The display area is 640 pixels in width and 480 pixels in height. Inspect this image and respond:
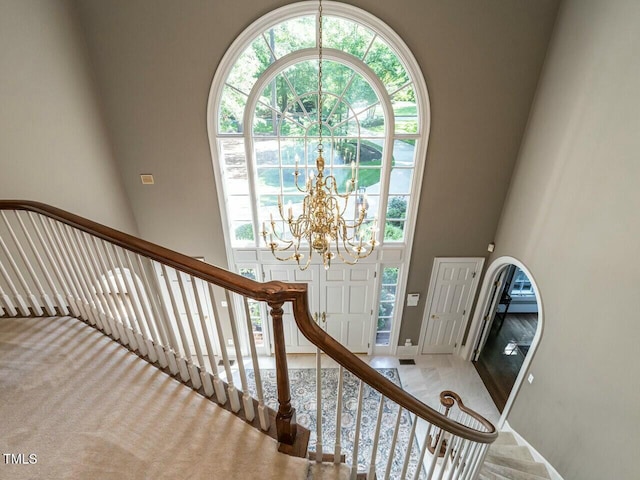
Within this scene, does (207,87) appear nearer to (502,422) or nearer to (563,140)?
(563,140)

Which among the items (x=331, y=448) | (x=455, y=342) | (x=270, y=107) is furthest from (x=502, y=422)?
(x=270, y=107)

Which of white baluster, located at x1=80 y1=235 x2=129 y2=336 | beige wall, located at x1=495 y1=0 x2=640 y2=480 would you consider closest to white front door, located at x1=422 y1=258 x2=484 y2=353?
beige wall, located at x1=495 y1=0 x2=640 y2=480

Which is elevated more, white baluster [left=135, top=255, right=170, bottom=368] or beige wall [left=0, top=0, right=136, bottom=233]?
beige wall [left=0, top=0, right=136, bottom=233]

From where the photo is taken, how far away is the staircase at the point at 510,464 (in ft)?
10.8

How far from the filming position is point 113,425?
5.29ft

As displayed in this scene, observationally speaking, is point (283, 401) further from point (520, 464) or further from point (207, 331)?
point (520, 464)

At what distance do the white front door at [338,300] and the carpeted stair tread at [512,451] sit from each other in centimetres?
236

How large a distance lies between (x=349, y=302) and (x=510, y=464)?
9.41ft

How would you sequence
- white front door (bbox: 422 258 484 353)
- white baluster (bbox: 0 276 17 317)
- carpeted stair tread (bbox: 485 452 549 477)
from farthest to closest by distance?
1. white front door (bbox: 422 258 484 353)
2. carpeted stair tread (bbox: 485 452 549 477)
3. white baluster (bbox: 0 276 17 317)

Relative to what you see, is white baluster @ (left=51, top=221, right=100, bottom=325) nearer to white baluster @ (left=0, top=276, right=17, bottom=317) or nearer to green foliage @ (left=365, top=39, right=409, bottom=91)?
white baluster @ (left=0, top=276, right=17, bottom=317)

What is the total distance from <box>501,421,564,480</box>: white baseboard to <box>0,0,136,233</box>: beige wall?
19.7 ft

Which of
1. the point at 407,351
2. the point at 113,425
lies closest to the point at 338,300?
the point at 407,351

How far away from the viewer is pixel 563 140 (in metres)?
3.50

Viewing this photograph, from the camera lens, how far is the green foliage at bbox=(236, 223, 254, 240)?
492cm
